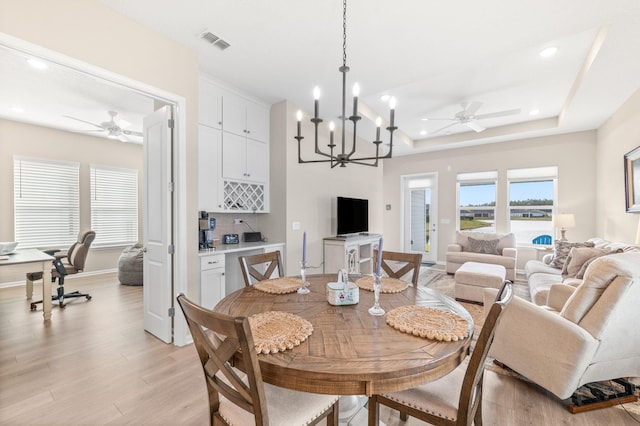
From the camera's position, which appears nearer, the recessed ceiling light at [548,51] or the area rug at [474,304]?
the area rug at [474,304]

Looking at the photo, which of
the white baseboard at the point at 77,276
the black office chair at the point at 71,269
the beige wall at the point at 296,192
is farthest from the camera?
the white baseboard at the point at 77,276

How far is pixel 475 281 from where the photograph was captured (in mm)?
3924

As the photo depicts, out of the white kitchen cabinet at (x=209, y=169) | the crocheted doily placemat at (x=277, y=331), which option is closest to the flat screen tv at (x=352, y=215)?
the white kitchen cabinet at (x=209, y=169)

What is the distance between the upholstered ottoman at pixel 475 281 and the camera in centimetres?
380

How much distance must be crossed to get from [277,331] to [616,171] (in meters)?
5.51

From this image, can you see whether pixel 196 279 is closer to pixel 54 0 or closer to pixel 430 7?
pixel 54 0

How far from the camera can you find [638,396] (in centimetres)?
192

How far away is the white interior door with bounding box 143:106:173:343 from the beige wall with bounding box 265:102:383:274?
1.55 metres

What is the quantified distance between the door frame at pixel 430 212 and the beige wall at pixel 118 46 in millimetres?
5813

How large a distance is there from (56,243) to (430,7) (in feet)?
22.5

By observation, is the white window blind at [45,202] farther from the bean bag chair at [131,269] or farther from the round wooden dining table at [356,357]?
the round wooden dining table at [356,357]

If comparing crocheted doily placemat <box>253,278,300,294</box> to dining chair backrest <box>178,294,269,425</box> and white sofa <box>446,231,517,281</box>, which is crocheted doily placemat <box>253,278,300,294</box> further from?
white sofa <box>446,231,517,281</box>

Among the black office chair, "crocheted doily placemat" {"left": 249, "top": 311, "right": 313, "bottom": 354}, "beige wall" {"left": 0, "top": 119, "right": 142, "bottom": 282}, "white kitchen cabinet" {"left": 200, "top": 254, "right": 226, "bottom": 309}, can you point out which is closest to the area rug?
"crocheted doily placemat" {"left": 249, "top": 311, "right": 313, "bottom": 354}

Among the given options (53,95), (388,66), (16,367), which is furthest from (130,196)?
(388,66)
